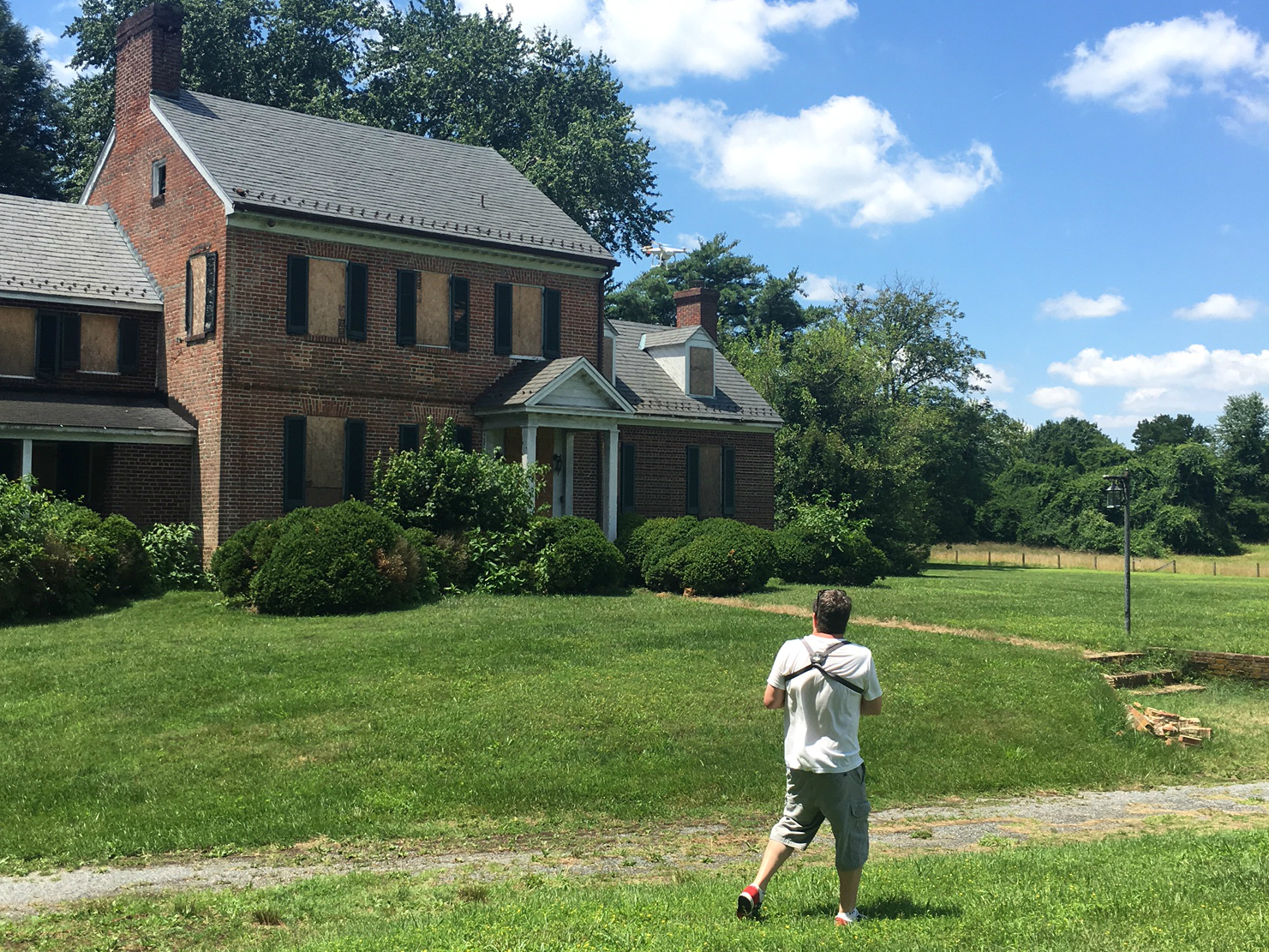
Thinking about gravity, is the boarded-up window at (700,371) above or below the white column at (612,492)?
above

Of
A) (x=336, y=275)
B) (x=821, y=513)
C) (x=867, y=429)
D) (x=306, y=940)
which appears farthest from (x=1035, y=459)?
(x=306, y=940)

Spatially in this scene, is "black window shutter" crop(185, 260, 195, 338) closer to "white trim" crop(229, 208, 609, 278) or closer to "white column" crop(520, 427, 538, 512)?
"white trim" crop(229, 208, 609, 278)

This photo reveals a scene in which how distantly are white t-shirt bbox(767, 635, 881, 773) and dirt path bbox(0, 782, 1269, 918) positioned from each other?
2343 mm

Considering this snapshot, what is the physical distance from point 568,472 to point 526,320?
3.53m

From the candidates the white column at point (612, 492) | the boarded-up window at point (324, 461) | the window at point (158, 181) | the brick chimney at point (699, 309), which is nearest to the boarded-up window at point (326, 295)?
the boarded-up window at point (324, 461)

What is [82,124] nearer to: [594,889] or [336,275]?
[336,275]

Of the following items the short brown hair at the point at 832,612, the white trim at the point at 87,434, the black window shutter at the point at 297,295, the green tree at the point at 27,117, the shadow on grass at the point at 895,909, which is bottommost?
the shadow on grass at the point at 895,909

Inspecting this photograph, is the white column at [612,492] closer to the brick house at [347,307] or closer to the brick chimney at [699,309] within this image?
the brick house at [347,307]

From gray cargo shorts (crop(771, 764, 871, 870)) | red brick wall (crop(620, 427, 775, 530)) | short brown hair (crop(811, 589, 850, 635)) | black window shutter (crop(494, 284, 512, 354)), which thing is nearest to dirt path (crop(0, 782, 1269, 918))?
gray cargo shorts (crop(771, 764, 871, 870))

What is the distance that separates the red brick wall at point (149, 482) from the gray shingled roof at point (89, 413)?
0.56 m

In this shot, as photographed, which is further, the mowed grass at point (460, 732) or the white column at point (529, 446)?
the white column at point (529, 446)

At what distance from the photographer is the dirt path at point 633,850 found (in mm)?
8062

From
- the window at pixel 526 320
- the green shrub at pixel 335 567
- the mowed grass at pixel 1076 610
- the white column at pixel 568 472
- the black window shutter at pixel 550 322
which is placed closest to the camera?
the green shrub at pixel 335 567

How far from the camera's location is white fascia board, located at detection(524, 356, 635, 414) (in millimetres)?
24250
